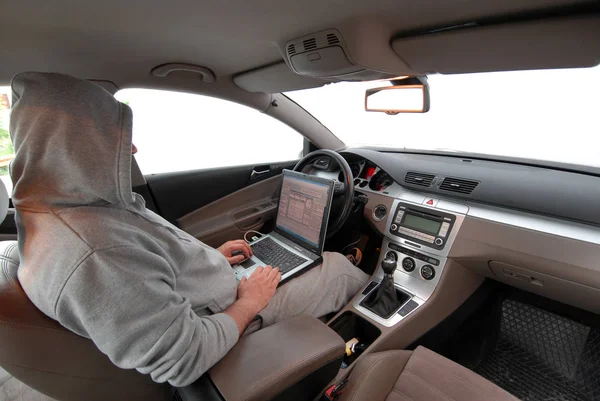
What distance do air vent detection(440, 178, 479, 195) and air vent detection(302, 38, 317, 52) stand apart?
0.98m

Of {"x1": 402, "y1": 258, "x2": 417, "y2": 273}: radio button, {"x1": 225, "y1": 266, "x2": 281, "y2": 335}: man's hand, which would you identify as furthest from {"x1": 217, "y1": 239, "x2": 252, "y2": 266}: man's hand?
{"x1": 402, "y1": 258, "x2": 417, "y2": 273}: radio button

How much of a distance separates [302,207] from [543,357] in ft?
4.84

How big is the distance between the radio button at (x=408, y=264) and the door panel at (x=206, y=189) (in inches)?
44.1

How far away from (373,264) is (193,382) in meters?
1.42

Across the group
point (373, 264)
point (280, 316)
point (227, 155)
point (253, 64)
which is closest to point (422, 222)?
point (373, 264)

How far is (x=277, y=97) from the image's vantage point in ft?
6.87

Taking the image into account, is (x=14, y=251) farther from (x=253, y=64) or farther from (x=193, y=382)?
(x=253, y=64)

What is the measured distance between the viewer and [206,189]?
2105mm

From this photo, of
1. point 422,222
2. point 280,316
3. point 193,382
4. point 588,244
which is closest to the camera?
point 193,382

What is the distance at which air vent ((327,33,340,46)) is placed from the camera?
0.98m

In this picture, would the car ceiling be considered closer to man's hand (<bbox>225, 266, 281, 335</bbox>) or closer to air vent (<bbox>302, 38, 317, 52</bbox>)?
air vent (<bbox>302, 38, 317, 52</bbox>)

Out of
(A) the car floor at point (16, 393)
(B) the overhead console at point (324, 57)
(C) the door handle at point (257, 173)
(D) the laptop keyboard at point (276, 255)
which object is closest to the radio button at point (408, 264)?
(D) the laptop keyboard at point (276, 255)

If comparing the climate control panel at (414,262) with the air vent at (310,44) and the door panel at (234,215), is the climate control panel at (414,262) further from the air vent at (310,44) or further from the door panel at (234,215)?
the air vent at (310,44)

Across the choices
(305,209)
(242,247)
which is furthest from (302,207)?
(242,247)
